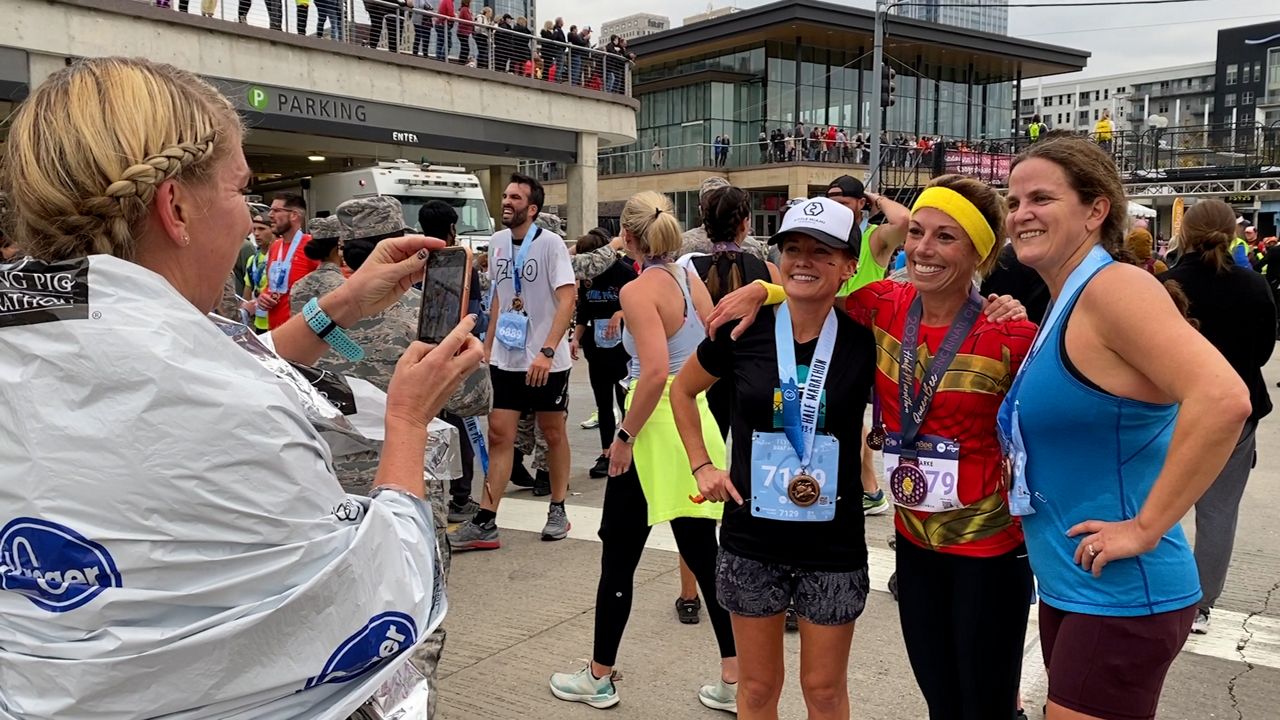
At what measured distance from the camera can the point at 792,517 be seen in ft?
9.53

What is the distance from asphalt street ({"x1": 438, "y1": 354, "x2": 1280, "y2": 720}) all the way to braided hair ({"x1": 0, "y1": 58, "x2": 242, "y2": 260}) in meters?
2.99

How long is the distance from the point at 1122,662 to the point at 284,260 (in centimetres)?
712

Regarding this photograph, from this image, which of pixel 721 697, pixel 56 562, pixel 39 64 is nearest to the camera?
pixel 56 562

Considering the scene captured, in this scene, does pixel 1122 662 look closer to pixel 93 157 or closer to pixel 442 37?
pixel 93 157

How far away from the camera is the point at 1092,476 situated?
2.31m

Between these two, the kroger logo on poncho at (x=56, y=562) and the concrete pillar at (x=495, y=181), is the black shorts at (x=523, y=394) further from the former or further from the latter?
the concrete pillar at (x=495, y=181)

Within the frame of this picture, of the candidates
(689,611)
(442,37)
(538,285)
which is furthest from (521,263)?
(442,37)

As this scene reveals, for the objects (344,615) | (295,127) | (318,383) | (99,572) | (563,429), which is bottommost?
(563,429)

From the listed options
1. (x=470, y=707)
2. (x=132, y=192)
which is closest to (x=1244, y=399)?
(x=132, y=192)

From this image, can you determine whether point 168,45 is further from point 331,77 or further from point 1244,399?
point 1244,399

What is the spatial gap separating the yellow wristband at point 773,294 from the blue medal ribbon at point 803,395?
0.65 feet

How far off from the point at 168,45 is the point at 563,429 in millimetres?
14346

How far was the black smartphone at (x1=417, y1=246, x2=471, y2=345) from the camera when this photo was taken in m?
1.81

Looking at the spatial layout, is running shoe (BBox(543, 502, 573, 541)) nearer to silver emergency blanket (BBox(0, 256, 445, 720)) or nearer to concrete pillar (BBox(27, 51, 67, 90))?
silver emergency blanket (BBox(0, 256, 445, 720))
